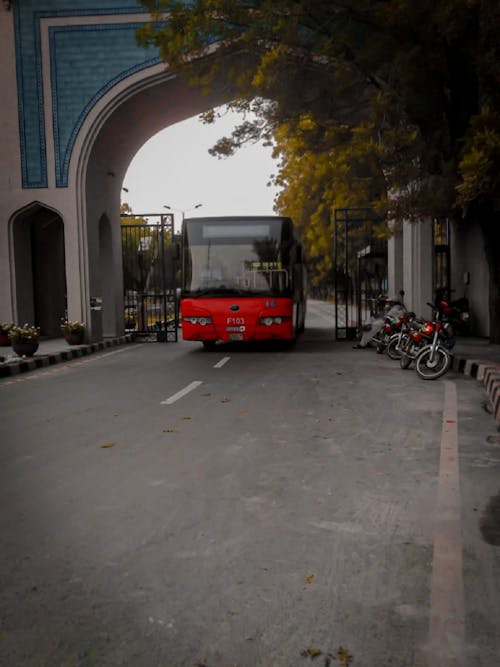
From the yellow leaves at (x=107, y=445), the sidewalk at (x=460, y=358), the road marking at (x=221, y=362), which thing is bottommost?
the road marking at (x=221, y=362)

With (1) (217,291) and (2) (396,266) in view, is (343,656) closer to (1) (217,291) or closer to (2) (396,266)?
(1) (217,291)

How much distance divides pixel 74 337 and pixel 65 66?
675 cm

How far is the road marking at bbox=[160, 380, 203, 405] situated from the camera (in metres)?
8.52

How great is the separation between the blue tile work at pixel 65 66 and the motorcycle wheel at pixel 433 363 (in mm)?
11016

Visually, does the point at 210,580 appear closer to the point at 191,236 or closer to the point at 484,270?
the point at 191,236

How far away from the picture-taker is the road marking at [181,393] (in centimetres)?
852

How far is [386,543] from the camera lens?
3.63 meters

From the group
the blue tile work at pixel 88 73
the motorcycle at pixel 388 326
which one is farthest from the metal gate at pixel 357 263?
the blue tile work at pixel 88 73

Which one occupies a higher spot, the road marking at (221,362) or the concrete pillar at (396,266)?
the concrete pillar at (396,266)

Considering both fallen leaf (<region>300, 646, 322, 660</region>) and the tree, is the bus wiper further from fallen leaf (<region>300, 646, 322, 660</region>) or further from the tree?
fallen leaf (<region>300, 646, 322, 660</region>)

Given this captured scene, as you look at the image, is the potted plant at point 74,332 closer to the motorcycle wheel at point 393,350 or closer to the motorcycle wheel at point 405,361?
the motorcycle wheel at point 393,350

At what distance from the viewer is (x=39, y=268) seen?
20938 millimetres

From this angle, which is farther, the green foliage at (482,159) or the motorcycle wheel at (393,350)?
the motorcycle wheel at (393,350)

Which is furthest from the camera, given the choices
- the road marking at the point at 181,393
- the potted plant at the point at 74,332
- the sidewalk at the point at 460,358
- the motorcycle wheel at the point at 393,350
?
the potted plant at the point at 74,332
